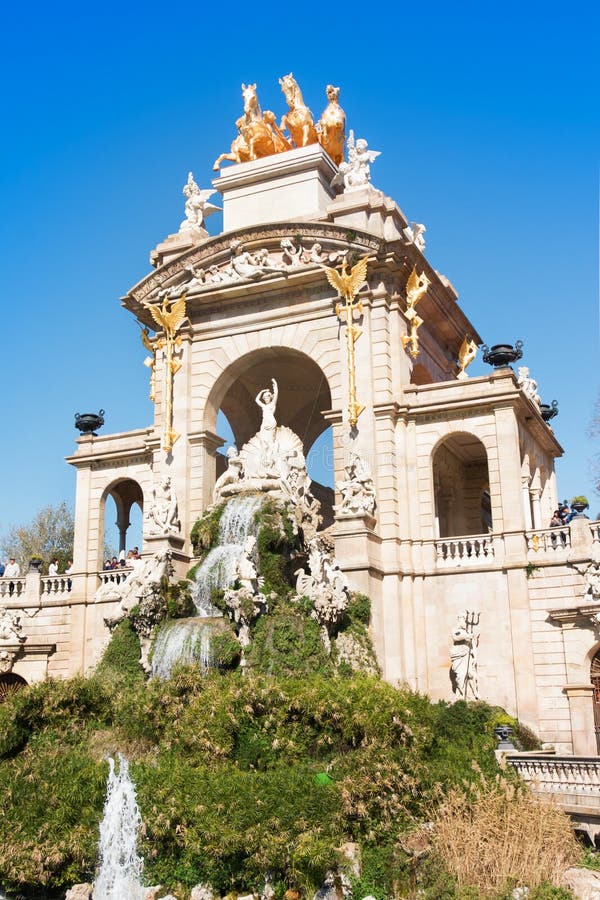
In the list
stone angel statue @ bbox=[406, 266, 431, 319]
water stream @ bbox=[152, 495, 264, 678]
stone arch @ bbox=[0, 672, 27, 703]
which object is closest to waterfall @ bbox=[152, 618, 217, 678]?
water stream @ bbox=[152, 495, 264, 678]

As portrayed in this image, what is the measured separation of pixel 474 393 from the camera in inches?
1038

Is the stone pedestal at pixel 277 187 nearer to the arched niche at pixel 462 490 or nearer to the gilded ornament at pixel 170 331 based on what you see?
the gilded ornament at pixel 170 331

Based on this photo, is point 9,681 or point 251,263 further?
point 9,681

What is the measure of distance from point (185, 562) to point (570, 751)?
10808 mm


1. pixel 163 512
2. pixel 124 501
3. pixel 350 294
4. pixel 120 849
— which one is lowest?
pixel 120 849

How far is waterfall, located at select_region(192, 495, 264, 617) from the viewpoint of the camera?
24578 mm

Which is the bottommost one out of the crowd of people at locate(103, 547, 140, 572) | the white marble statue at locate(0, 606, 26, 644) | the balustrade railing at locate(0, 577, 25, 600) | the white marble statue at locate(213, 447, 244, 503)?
the white marble statue at locate(0, 606, 26, 644)

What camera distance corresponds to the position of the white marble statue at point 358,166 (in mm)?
29312

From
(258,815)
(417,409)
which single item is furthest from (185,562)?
(258,815)

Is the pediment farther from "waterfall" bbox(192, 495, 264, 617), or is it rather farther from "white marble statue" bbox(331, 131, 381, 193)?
"waterfall" bbox(192, 495, 264, 617)

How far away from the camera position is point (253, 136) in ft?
109

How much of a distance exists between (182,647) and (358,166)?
49.1 ft

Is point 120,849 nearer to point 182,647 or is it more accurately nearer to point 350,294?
point 182,647

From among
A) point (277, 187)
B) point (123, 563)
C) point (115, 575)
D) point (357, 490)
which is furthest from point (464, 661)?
point (277, 187)
